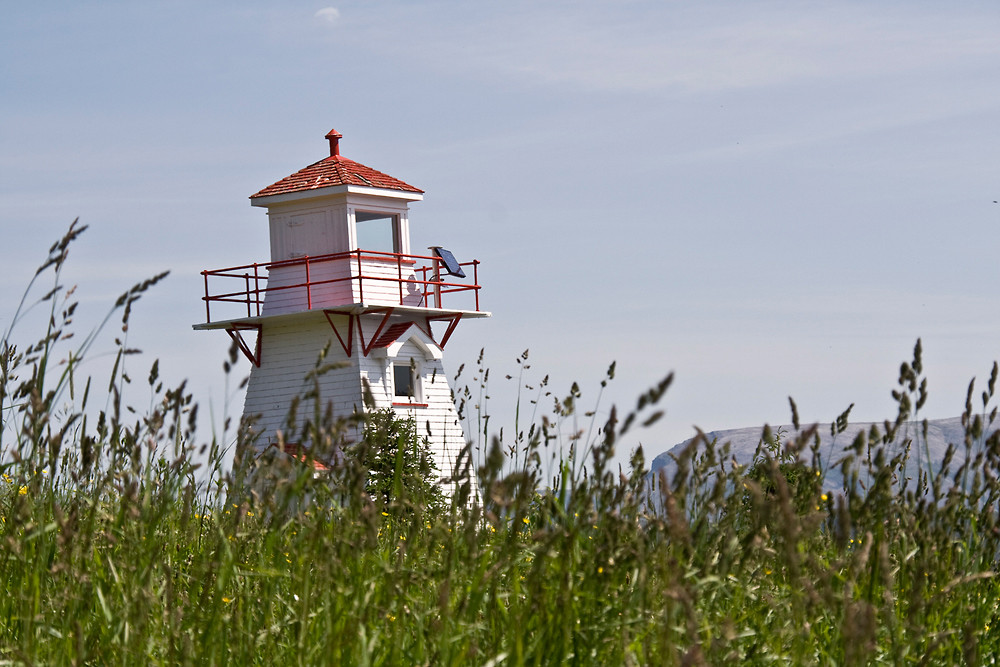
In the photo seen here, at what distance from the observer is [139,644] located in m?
2.36

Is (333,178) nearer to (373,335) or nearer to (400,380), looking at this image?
(373,335)

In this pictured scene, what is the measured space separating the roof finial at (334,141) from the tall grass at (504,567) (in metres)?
21.5

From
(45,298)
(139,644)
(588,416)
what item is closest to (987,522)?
(588,416)

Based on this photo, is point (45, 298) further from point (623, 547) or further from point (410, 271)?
point (410, 271)

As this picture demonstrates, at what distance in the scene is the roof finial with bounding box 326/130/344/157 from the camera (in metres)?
24.5

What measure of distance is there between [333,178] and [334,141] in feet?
7.32

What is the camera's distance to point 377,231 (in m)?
23.0

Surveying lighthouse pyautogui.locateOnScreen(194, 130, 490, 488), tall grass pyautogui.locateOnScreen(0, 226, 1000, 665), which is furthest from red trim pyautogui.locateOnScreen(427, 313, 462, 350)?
tall grass pyautogui.locateOnScreen(0, 226, 1000, 665)

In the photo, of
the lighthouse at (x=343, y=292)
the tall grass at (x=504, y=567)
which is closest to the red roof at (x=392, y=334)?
the lighthouse at (x=343, y=292)

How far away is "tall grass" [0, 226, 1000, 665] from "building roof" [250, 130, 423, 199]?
762 inches

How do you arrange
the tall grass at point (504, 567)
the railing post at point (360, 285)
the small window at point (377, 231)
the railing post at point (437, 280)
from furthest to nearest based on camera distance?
the railing post at point (437, 280)
the small window at point (377, 231)
the railing post at point (360, 285)
the tall grass at point (504, 567)

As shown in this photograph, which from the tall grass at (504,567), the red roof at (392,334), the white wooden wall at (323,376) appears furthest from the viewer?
the red roof at (392,334)

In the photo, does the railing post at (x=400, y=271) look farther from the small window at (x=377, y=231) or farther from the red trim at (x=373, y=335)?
the red trim at (x=373, y=335)

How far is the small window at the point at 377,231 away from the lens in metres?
22.8
